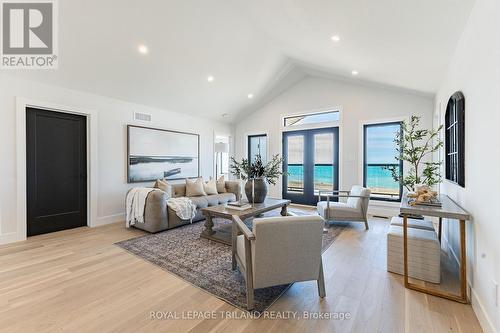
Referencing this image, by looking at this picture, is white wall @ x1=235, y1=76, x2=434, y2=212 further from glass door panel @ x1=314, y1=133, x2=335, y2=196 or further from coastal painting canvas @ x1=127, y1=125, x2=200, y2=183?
coastal painting canvas @ x1=127, y1=125, x2=200, y2=183

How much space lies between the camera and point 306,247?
1914 millimetres

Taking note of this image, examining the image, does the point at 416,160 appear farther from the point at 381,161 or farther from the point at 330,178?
the point at 330,178

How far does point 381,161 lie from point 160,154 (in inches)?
200

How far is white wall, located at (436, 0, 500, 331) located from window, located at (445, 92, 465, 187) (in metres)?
0.08

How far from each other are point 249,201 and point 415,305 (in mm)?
2673

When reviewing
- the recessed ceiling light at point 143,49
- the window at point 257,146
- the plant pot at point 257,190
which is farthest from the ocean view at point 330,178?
the recessed ceiling light at point 143,49

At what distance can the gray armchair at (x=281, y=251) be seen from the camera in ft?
5.94

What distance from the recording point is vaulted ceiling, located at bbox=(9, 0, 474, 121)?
8.36 feet

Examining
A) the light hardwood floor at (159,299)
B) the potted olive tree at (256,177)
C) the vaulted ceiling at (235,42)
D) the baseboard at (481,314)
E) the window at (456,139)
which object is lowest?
the light hardwood floor at (159,299)

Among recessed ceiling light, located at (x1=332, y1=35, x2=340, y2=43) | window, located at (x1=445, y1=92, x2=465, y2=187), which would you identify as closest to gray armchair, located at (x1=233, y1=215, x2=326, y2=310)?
window, located at (x1=445, y1=92, x2=465, y2=187)

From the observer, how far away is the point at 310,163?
6105 mm

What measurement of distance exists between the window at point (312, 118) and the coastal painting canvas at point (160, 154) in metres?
2.65

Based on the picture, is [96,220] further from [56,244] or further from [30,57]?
[30,57]

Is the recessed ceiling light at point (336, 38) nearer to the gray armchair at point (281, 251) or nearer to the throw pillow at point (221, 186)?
the gray armchair at point (281, 251)
